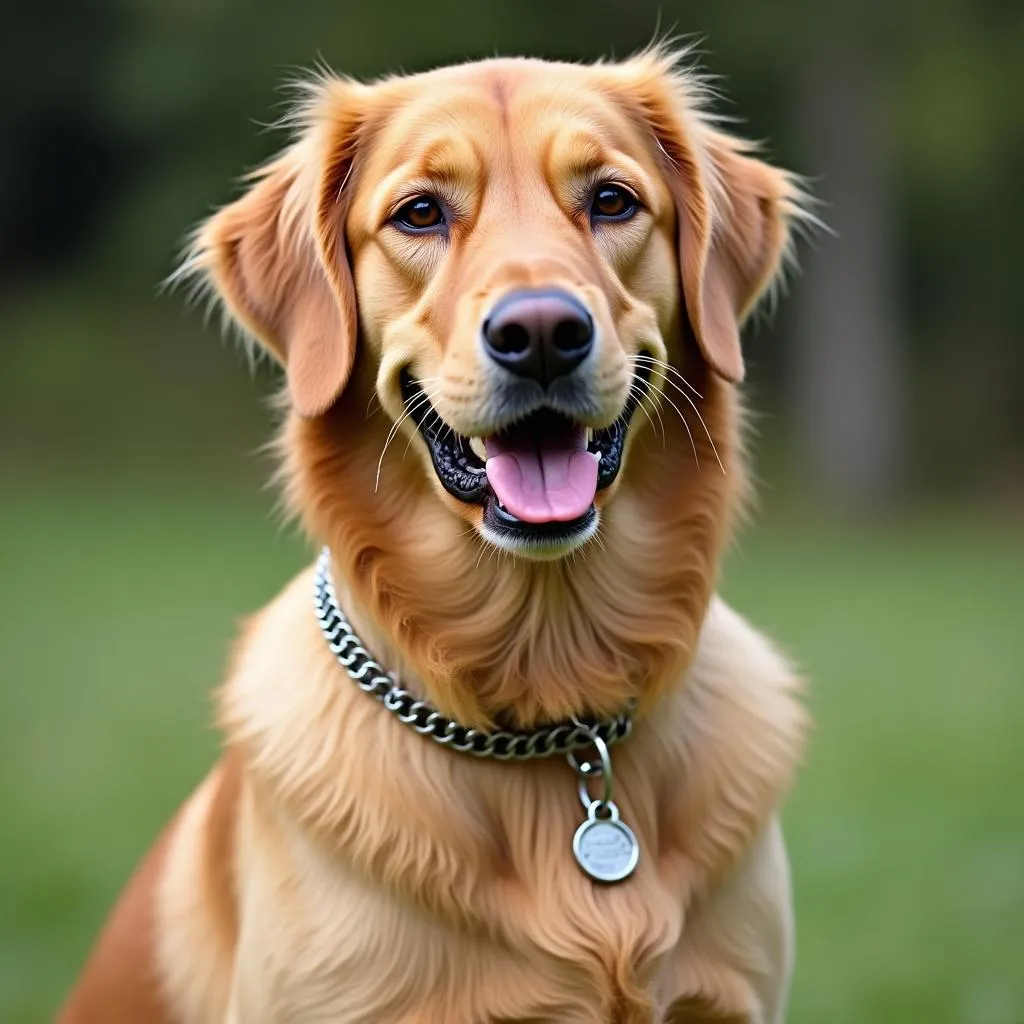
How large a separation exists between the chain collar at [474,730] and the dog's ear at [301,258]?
59 centimetres

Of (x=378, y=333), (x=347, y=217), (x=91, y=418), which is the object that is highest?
(x=91, y=418)

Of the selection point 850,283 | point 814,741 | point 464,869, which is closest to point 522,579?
point 464,869

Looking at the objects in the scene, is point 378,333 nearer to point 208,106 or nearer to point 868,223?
point 868,223

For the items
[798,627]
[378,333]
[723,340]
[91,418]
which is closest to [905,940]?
[723,340]

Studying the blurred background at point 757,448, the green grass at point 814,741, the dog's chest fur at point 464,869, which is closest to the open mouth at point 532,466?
the dog's chest fur at point 464,869

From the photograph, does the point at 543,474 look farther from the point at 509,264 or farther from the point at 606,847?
the point at 606,847

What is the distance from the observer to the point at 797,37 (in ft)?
65.1

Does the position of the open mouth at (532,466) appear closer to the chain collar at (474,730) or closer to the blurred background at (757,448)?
the chain collar at (474,730)

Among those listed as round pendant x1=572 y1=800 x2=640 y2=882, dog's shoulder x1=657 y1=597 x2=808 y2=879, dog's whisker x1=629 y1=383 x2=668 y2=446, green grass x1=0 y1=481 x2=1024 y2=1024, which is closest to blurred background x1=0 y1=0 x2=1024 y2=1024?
green grass x1=0 y1=481 x2=1024 y2=1024

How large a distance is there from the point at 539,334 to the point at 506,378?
12cm

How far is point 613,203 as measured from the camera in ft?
11.9

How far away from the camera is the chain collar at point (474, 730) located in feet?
11.4

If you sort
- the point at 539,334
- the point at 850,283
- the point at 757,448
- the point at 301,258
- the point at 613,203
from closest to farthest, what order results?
the point at 539,334 → the point at 613,203 → the point at 301,258 → the point at 850,283 → the point at 757,448

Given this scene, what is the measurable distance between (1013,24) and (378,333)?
17962mm
